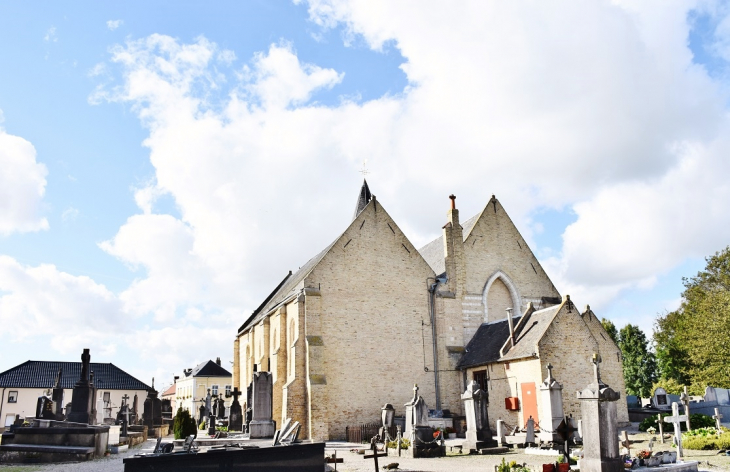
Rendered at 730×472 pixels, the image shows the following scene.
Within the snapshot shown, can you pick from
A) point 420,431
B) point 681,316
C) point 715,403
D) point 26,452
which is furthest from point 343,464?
point 681,316

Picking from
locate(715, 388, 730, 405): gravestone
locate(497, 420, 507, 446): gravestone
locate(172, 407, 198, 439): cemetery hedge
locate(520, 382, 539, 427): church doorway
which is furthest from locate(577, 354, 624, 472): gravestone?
locate(715, 388, 730, 405): gravestone

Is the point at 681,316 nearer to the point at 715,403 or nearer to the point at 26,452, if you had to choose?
the point at 715,403

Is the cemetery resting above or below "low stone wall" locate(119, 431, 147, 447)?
above

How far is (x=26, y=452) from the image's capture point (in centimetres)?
1691

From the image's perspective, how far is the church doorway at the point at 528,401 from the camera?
23047 mm

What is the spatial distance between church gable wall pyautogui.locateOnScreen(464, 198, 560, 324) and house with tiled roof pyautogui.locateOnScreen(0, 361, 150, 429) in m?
32.1

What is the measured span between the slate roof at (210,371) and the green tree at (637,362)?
41.7 meters

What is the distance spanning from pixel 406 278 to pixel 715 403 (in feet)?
52.5

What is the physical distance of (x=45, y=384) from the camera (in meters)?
52.4

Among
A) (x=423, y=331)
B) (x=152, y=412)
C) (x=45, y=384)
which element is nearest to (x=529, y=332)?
(x=423, y=331)

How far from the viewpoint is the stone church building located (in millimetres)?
24250

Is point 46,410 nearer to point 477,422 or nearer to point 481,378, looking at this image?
point 477,422

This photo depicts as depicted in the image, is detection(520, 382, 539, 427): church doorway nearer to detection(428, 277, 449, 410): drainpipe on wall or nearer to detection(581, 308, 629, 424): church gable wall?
detection(581, 308, 629, 424): church gable wall

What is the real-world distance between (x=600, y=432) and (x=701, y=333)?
2814 cm
